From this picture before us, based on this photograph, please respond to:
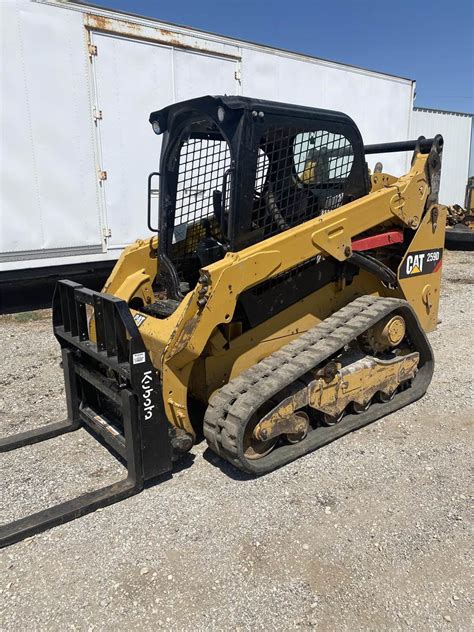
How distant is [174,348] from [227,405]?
0.51 m

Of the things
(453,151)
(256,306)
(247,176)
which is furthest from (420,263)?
(453,151)

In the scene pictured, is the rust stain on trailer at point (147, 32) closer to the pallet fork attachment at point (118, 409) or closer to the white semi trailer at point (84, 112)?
the white semi trailer at point (84, 112)


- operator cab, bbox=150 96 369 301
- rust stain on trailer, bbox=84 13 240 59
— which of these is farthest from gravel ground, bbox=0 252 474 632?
rust stain on trailer, bbox=84 13 240 59

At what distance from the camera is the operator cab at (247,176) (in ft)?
10.9

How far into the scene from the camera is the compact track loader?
3072mm

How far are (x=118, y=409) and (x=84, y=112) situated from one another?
15.2 ft

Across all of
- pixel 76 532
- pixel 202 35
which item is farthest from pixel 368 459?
pixel 202 35

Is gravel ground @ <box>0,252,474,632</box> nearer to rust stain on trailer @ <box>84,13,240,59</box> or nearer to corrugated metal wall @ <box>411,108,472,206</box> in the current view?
rust stain on trailer @ <box>84,13,240,59</box>

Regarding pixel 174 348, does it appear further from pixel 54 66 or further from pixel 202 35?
pixel 202 35

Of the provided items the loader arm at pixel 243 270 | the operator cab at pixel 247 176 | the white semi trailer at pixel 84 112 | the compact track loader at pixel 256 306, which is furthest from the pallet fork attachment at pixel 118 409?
the white semi trailer at pixel 84 112

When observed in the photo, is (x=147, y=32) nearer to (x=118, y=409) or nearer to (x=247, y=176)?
(x=247, y=176)

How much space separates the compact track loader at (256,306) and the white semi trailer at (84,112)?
9.22 ft

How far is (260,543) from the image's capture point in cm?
269

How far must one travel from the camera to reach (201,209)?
13.8 feet
